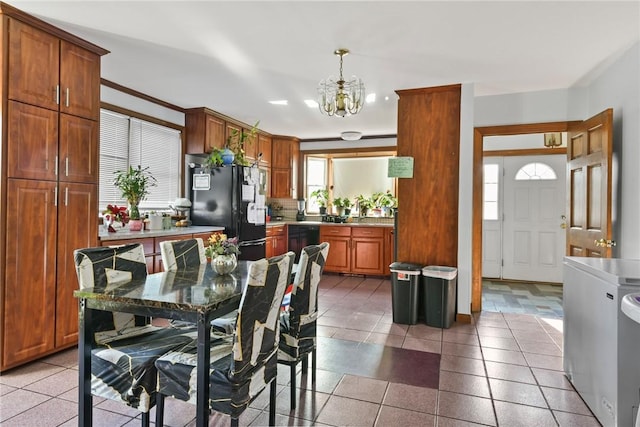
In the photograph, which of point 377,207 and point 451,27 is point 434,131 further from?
point 377,207

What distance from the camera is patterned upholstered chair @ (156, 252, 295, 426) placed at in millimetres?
1618

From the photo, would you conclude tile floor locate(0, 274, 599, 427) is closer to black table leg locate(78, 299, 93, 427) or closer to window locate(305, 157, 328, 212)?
black table leg locate(78, 299, 93, 427)

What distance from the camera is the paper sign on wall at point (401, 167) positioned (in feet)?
13.5

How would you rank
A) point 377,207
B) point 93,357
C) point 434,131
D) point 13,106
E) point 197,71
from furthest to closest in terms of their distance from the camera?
point 377,207 → point 434,131 → point 197,71 → point 13,106 → point 93,357

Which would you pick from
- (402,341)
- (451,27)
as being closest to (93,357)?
(402,341)

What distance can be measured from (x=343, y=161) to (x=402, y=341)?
4.37m

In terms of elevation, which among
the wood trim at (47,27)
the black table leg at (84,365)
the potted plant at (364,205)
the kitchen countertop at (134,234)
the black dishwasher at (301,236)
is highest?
the wood trim at (47,27)

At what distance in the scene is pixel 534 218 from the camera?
19.6 ft

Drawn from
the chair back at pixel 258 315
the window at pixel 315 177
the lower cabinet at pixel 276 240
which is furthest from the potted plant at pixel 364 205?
the chair back at pixel 258 315

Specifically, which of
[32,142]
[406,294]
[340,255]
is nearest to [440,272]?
[406,294]

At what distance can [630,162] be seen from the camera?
10.2 ft

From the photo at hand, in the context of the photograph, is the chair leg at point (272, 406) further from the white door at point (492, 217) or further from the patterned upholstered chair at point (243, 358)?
the white door at point (492, 217)

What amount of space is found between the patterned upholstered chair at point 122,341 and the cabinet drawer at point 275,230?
372 cm

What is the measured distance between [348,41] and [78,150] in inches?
89.8
